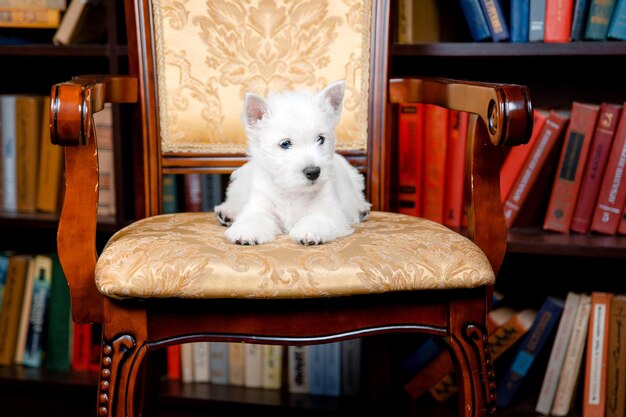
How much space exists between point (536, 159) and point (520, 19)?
1.03 feet

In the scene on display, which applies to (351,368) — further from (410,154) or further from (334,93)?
(334,93)

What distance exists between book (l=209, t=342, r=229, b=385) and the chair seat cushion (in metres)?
0.82

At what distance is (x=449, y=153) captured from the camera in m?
1.61

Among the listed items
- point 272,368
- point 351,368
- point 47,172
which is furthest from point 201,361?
point 47,172

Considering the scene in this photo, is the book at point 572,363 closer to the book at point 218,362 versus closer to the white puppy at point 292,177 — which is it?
the white puppy at point 292,177

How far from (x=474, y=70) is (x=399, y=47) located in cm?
38

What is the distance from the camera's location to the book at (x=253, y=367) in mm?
1762

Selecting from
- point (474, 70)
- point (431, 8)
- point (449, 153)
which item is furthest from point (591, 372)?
point (431, 8)

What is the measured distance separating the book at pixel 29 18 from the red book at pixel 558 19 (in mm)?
1137

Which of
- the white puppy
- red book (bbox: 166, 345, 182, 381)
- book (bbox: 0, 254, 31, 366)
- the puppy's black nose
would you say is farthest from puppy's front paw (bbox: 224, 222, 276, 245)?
book (bbox: 0, 254, 31, 366)

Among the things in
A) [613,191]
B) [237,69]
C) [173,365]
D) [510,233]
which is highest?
[237,69]

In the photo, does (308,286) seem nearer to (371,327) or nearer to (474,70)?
(371,327)

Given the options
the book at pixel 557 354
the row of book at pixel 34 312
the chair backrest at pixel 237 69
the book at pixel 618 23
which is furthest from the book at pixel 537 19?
the row of book at pixel 34 312

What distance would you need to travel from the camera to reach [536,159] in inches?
61.3
